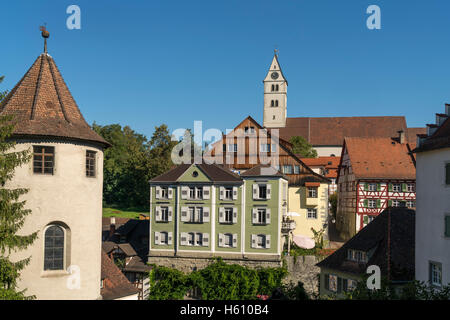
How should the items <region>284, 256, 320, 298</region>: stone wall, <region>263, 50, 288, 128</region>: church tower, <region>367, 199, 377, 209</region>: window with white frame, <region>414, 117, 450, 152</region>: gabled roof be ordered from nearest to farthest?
<region>414, 117, 450, 152</region>: gabled roof, <region>284, 256, 320, 298</region>: stone wall, <region>367, 199, 377, 209</region>: window with white frame, <region>263, 50, 288, 128</region>: church tower

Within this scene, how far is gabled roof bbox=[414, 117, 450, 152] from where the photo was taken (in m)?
23.5

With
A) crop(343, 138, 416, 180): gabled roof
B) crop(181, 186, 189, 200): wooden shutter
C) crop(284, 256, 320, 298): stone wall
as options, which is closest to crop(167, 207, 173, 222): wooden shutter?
crop(181, 186, 189, 200): wooden shutter

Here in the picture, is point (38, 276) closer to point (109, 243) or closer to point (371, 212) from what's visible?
point (109, 243)

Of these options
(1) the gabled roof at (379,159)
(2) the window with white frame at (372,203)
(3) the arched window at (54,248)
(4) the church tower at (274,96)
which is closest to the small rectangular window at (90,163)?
(3) the arched window at (54,248)

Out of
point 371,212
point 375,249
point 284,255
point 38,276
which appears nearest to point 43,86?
point 38,276

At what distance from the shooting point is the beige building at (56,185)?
57.9ft

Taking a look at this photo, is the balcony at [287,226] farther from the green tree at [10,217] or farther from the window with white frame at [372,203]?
the green tree at [10,217]

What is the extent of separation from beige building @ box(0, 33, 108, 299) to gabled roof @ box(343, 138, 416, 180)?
3237 cm

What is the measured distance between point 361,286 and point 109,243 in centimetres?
3387

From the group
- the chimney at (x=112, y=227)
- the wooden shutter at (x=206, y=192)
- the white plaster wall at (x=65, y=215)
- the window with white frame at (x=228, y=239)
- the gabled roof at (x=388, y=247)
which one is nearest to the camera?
the white plaster wall at (x=65, y=215)

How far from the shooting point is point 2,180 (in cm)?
1644

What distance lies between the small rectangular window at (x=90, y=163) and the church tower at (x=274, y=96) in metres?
75.1

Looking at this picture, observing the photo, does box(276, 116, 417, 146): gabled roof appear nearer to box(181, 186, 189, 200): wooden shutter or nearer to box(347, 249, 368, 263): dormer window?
box(181, 186, 189, 200): wooden shutter
